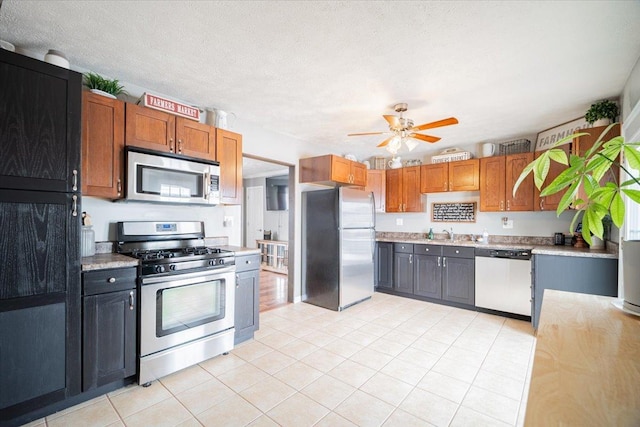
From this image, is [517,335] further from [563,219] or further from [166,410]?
[166,410]

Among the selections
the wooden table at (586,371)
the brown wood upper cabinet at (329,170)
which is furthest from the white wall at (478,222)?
the wooden table at (586,371)

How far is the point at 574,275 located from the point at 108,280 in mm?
4407

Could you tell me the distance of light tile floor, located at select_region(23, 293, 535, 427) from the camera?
1892mm

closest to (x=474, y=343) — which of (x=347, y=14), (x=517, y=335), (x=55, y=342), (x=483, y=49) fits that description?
(x=517, y=335)

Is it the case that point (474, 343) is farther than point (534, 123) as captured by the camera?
No

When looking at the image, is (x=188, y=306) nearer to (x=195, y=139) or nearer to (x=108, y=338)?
(x=108, y=338)

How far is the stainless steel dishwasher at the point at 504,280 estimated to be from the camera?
3.61m

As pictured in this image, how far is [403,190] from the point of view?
503 centimetres

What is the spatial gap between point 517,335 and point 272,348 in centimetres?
267

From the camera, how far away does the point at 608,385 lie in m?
0.71

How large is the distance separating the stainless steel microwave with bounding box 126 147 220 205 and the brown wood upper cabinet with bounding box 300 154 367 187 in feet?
5.37

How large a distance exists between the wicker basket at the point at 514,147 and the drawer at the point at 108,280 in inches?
188

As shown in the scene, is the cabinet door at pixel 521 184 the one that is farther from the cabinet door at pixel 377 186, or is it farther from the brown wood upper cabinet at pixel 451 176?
the cabinet door at pixel 377 186

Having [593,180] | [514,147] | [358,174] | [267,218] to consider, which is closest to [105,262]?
[593,180]
